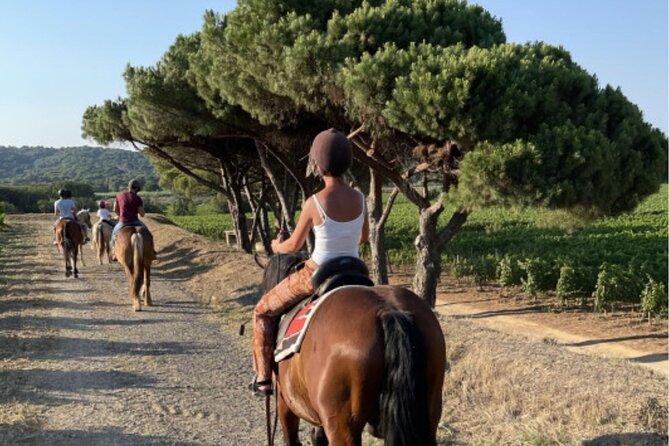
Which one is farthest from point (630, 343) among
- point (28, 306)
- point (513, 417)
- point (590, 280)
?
point (28, 306)

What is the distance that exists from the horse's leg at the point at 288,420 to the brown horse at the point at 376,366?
3.19 feet

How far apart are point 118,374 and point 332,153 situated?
193 inches

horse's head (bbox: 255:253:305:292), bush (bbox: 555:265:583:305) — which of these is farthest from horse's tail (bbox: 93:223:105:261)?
horse's head (bbox: 255:253:305:292)

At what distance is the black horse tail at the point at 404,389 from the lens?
2861mm

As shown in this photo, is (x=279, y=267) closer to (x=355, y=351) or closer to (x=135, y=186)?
(x=355, y=351)

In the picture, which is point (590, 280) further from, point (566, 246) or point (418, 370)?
point (418, 370)

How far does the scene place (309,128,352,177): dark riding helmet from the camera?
3719mm

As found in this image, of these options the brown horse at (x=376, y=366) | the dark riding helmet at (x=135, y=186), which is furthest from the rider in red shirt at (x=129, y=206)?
the brown horse at (x=376, y=366)

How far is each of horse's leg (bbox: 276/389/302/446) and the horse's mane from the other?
0.88 m

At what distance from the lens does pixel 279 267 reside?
4.61m

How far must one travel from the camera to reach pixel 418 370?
9.52 feet

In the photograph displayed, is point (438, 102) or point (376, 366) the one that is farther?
point (438, 102)

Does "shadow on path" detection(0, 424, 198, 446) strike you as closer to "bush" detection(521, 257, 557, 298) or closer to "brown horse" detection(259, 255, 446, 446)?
"brown horse" detection(259, 255, 446, 446)

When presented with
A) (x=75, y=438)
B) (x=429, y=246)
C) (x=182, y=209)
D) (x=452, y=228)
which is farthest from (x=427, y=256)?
(x=182, y=209)
